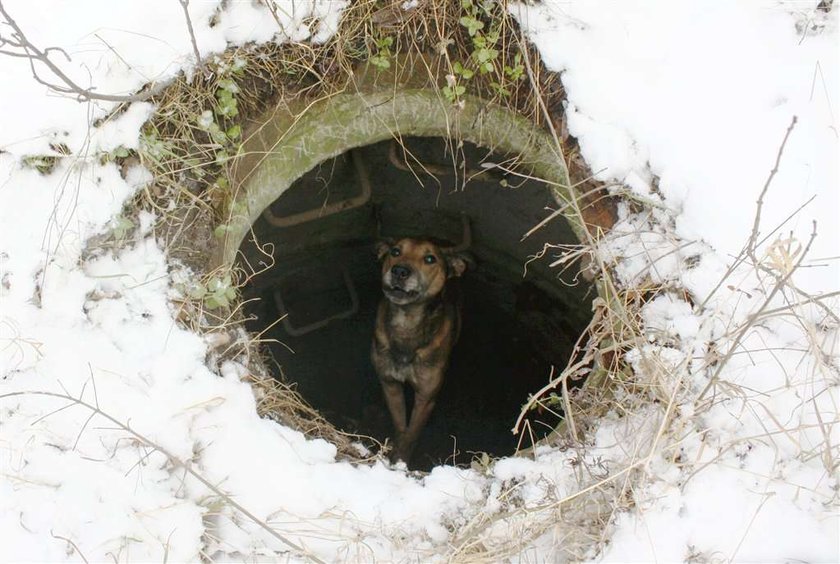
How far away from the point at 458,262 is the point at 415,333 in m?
0.52

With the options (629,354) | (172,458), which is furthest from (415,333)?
(172,458)

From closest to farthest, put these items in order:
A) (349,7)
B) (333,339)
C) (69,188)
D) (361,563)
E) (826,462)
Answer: (826,462) → (361,563) → (69,188) → (349,7) → (333,339)

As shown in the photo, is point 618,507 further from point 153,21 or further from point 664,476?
point 153,21

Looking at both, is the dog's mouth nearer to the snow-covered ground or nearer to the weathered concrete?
the weathered concrete

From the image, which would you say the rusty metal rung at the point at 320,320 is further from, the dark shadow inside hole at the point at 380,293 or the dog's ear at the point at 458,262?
the dog's ear at the point at 458,262

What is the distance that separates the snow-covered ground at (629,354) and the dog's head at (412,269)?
71.9 inches

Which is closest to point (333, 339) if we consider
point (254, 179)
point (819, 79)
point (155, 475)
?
point (254, 179)

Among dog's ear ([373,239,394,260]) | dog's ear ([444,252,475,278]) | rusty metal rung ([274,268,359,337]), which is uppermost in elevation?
rusty metal rung ([274,268,359,337])

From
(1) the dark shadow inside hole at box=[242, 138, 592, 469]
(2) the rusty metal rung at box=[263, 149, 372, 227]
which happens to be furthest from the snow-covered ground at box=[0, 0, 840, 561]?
(2) the rusty metal rung at box=[263, 149, 372, 227]

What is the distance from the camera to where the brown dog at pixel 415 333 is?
185 inches

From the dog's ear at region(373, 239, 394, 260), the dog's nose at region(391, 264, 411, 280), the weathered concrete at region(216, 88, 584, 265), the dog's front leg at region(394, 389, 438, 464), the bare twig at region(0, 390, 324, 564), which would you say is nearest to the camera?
the bare twig at region(0, 390, 324, 564)

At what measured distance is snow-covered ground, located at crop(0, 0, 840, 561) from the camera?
252cm

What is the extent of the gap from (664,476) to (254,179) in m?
1.83

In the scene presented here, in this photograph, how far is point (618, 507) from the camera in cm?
252
